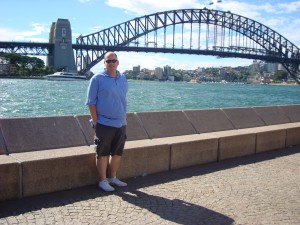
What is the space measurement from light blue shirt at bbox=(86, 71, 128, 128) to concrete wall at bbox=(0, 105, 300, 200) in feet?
1.89

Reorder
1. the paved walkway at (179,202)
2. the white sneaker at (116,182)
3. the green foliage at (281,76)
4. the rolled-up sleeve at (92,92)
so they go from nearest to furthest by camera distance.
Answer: the paved walkway at (179,202)
the rolled-up sleeve at (92,92)
the white sneaker at (116,182)
the green foliage at (281,76)

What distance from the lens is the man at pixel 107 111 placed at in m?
5.36

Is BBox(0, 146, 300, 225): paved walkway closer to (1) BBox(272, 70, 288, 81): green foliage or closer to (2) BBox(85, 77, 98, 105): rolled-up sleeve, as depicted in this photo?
(2) BBox(85, 77, 98, 105): rolled-up sleeve

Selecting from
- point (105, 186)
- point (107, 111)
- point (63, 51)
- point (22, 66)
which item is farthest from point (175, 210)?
point (22, 66)

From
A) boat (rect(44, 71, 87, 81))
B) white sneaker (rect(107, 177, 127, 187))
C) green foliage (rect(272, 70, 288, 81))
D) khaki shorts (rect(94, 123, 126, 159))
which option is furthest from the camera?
green foliage (rect(272, 70, 288, 81))

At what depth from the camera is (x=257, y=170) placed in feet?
22.6

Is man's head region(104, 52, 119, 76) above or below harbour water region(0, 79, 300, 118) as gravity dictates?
above

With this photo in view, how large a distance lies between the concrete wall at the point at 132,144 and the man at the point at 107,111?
0.30 m

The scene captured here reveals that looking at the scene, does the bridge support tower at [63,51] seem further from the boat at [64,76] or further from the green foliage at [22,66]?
the green foliage at [22,66]

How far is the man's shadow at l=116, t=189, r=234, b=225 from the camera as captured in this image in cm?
464

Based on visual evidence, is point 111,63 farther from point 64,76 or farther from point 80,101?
point 64,76

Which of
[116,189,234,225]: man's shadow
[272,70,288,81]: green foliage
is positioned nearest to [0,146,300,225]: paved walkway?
[116,189,234,225]: man's shadow

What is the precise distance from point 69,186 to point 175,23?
114308 mm

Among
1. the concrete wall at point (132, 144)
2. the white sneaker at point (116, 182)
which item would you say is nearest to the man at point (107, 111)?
the white sneaker at point (116, 182)
